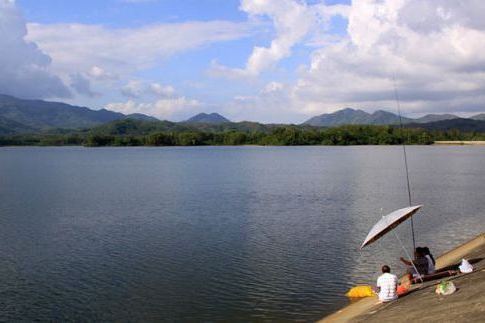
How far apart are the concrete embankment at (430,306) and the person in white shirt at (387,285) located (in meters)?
0.24

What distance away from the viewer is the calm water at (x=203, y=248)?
831 inches

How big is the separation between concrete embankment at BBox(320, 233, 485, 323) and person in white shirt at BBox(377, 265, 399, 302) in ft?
0.79

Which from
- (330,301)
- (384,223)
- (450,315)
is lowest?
(330,301)

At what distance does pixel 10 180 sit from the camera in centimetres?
8094

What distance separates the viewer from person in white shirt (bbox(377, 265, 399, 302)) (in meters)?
17.8

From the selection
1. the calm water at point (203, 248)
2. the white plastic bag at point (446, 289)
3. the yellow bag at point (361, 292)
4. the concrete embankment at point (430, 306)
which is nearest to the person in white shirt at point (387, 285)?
the concrete embankment at point (430, 306)

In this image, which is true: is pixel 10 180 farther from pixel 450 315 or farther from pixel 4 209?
pixel 450 315

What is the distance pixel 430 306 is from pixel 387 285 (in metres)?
2.62

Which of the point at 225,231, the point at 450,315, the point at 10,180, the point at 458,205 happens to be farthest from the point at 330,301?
the point at 10,180

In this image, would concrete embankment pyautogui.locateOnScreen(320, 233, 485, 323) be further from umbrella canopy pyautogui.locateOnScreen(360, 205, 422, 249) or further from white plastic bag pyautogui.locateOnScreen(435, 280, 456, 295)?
umbrella canopy pyautogui.locateOnScreen(360, 205, 422, 249)

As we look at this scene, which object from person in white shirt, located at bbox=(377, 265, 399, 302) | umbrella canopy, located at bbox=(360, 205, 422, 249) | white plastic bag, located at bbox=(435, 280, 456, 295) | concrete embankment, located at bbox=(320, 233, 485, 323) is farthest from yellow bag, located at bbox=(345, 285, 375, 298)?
white plastic bag, located at bbox=(435, 280, 456, 295)

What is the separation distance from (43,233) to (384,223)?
25.9 meters

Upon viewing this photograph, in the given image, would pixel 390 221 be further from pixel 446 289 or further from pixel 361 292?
pixel 361 292

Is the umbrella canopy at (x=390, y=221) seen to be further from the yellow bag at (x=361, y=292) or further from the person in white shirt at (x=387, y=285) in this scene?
the yellow bag at (x=361, y=292)
